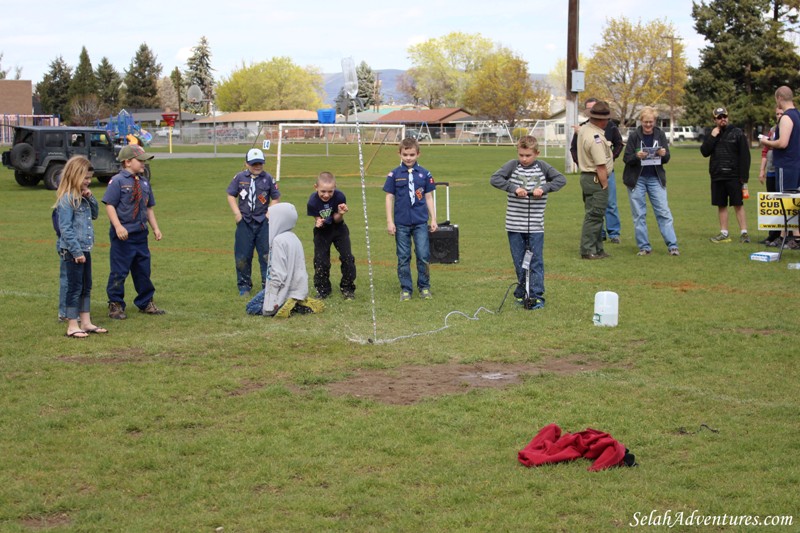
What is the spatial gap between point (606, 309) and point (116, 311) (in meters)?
5.10

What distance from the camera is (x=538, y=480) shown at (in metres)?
5.04

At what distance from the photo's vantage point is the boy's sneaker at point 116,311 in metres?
9.71

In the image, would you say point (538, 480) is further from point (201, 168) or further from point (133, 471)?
point (201, 168)

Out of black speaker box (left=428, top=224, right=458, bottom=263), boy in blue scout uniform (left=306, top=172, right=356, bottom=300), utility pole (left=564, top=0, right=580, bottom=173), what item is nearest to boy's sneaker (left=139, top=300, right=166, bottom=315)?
boy in blue scout uniform (left=306, top=172, right=356, bottom=300)

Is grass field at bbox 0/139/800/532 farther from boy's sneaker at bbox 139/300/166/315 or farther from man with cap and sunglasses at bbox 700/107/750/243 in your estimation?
man with cap and sunglasses at bbox 700/107/750/243

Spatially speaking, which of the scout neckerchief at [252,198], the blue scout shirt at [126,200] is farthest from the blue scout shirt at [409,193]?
the blue scout shirt at [126,200]

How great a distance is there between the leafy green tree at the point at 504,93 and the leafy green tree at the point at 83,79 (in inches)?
1683

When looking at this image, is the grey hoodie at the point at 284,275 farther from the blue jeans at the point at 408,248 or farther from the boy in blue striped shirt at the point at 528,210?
the boy in blue striped shirt at the point at 528,210

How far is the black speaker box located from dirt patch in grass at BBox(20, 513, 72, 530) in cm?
885

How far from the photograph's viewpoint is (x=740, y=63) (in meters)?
68.6

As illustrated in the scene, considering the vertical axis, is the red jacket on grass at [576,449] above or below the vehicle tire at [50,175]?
below

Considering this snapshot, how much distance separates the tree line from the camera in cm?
6831

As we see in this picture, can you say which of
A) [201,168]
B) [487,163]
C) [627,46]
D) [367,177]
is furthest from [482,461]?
[627,46]

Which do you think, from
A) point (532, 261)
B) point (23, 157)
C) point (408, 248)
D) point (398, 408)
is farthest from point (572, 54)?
point (398, 408)
